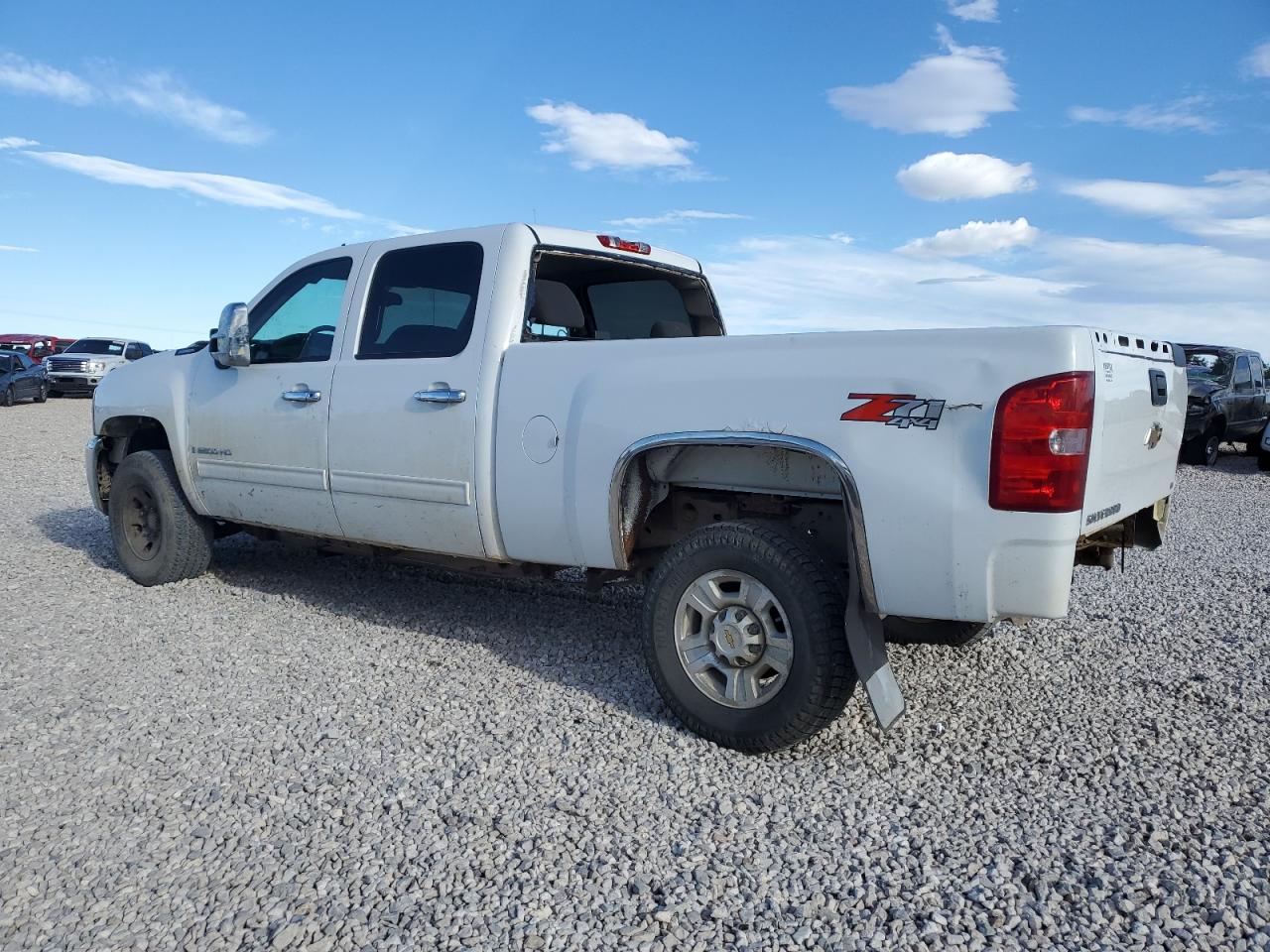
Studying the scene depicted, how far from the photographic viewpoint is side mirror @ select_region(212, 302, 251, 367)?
5.58m

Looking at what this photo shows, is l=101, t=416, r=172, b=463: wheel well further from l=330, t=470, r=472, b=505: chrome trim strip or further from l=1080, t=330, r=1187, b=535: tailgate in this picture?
l=1080, t=330, r=1187, b=535: tailgate

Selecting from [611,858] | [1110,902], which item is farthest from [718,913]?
[1110,902]

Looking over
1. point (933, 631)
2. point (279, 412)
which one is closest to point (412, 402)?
point (279, 412)

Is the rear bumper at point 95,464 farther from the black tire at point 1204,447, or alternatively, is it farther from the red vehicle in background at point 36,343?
the red vehicle in background at point 36,343

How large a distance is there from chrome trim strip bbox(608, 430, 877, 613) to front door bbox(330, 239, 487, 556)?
79cm

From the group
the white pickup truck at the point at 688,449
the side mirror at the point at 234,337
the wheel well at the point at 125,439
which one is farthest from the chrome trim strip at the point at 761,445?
the wheel well at the point at 125,439

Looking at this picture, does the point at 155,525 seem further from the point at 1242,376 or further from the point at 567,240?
the point at 1242,376

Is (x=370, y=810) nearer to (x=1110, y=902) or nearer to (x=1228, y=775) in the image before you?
(x=1110, y=902)

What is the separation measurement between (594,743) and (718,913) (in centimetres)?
122

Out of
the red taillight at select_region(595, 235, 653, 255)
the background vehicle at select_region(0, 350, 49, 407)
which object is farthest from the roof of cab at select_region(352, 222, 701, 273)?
the background vehicle at select_region(0, 350, 49, 407)

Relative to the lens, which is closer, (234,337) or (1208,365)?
(234,337)

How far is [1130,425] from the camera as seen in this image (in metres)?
3.61

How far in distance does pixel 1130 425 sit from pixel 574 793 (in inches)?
93.9

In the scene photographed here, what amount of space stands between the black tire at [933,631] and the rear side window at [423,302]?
241cm
